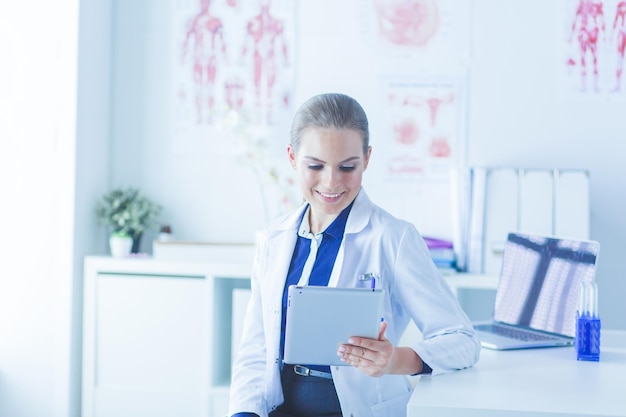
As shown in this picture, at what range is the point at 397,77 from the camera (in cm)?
288

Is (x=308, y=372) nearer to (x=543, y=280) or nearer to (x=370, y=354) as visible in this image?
(x=370, y=354)

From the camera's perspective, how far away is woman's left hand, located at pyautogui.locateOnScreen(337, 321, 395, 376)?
1.39 meters

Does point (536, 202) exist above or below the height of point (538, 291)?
above

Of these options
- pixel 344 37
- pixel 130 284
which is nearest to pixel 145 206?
pixel 130 284

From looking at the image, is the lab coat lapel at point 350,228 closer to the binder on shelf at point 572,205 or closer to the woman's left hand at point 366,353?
the woman's left hand at point 366,353

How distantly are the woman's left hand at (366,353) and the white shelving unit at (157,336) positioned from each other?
4.23 feet

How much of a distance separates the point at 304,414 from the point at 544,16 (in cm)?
183

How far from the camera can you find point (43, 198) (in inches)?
112

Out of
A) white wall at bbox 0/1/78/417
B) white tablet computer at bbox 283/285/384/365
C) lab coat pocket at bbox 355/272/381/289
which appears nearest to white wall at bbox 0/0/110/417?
white wall at bbox 0/1/78/417

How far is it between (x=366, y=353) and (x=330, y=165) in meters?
0.41

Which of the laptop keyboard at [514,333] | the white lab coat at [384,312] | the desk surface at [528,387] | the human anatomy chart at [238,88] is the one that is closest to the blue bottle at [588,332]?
the desk surface at [528,387]

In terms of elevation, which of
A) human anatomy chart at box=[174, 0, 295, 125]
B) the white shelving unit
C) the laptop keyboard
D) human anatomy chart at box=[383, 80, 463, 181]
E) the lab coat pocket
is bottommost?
the white shelving unit

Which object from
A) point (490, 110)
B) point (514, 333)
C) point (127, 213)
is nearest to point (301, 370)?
point (514, 333)

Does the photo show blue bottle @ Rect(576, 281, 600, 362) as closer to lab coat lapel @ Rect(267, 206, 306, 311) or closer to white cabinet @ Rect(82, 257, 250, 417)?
lab coat lapel @ Rect(267, 206, 306, 311)
